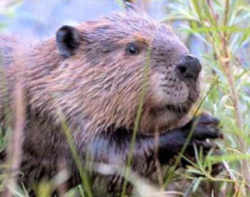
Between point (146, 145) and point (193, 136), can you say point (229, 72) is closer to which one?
point (193, 136)

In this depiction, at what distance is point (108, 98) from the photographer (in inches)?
165

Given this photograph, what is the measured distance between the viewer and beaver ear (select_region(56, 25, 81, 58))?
4.39 m

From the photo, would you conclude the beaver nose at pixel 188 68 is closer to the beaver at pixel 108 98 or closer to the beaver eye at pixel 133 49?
the beaver at pixel 108 98

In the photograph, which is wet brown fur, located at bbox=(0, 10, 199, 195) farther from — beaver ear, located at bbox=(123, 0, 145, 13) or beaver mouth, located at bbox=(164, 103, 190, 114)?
beaver ear, located at bbox=(123, 0, 145, 13)

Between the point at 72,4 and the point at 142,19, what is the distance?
388 cm

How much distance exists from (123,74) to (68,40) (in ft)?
1.44

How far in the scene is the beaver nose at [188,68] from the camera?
391cm

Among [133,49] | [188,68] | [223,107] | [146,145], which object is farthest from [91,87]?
[223,107]

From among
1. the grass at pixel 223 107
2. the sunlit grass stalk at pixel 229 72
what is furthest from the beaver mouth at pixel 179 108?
the sunlit grass stalk at pixel 229 72

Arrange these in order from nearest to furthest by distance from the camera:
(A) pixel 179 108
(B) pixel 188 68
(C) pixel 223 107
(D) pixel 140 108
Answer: (D) pixel 140 108 → (B) pixel 188 68 → (A) pixel 179 108 → (C) pixel 223 107

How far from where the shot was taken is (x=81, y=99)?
4.27m

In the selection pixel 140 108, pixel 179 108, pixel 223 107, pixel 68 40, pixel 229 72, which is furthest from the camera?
pixel 68 40

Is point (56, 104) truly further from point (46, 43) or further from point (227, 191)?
point (227, 191)

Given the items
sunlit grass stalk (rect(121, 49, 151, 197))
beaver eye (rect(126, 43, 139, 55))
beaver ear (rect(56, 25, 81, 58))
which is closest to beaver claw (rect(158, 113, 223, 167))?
sunlit grass stalk (rect(121, 49, 151, 197))
